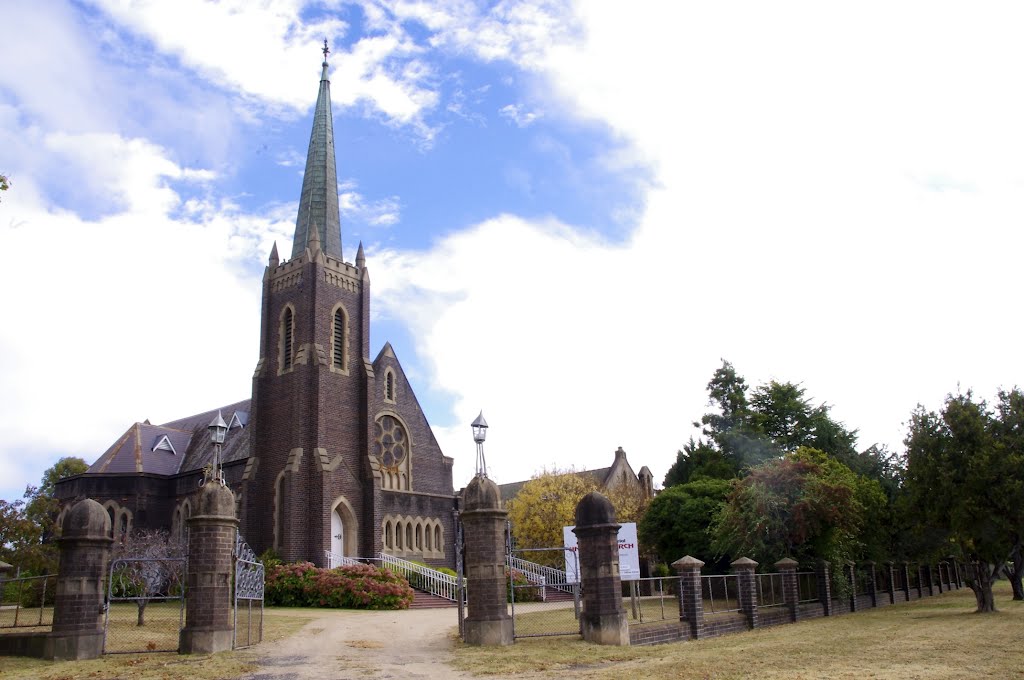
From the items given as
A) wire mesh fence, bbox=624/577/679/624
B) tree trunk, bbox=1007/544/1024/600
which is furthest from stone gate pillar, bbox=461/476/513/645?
tree trunk, bbox=1007/544/1024/600

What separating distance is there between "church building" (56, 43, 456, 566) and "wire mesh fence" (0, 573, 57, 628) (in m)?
10.4

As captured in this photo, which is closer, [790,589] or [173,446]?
[790,589]

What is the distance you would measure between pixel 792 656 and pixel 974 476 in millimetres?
12102

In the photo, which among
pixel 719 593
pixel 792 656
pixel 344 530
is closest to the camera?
pixel 792 656

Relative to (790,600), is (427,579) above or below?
above

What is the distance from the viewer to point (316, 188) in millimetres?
42312

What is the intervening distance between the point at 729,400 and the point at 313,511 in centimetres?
2846

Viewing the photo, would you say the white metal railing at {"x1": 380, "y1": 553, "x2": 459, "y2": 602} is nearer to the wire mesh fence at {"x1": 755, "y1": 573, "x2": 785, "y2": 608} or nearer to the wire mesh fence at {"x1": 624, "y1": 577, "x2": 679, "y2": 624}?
the wire mesh fence at {"x1": 624, "y1": 577, "x2": 679, "y2": 624}

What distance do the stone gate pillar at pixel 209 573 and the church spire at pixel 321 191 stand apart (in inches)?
1007

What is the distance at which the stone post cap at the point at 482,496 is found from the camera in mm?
16781

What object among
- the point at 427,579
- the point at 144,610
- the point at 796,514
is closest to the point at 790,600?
the point at 796,514

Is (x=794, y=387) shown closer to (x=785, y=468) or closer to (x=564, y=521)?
(x=564, y=521)

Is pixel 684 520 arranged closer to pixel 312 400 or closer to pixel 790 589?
pixel 790 589

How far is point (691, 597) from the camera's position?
1820 centimetres
